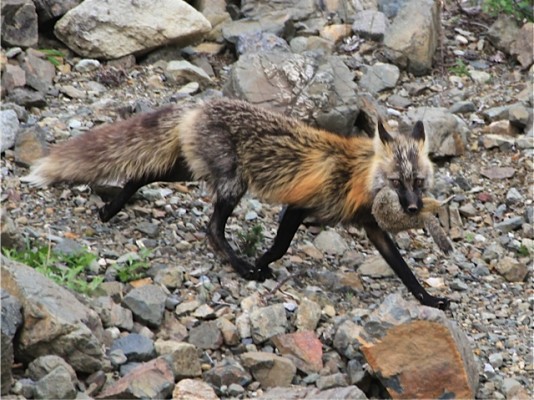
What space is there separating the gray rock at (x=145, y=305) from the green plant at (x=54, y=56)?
4.94 metres

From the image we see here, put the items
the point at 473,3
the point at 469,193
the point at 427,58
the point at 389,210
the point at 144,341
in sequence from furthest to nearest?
the point at 473,3, the point at 427,58, the point at 469,193, the point at 389,210, the point at 144,341

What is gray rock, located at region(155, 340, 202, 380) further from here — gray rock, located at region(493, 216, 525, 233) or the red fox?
gray rock, located at region(493, 216, 525, 233)

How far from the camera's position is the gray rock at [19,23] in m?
11.5

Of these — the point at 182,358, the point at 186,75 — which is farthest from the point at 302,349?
the point at 186,75

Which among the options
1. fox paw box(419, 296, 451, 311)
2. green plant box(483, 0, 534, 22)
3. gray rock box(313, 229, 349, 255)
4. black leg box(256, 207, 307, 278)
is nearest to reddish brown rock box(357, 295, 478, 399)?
fox paw box(419, 296, 451, 311)

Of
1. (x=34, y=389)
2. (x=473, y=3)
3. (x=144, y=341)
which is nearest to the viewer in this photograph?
(x=34, y=389)

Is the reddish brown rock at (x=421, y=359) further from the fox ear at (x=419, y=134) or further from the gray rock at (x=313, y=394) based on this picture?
the fox ear at (x=419, y=134)

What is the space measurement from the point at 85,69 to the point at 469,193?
444cm

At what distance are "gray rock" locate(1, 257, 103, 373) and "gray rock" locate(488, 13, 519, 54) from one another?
8.76m

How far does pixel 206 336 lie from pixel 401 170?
234 cm

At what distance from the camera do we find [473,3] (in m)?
14.7

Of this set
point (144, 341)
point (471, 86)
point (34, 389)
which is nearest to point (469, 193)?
point (471, 86)

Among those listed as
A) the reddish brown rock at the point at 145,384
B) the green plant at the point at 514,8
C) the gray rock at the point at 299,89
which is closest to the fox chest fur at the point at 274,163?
the gray rock at the point at 299,89

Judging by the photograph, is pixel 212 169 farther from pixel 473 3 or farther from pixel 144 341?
pixel 473 3
